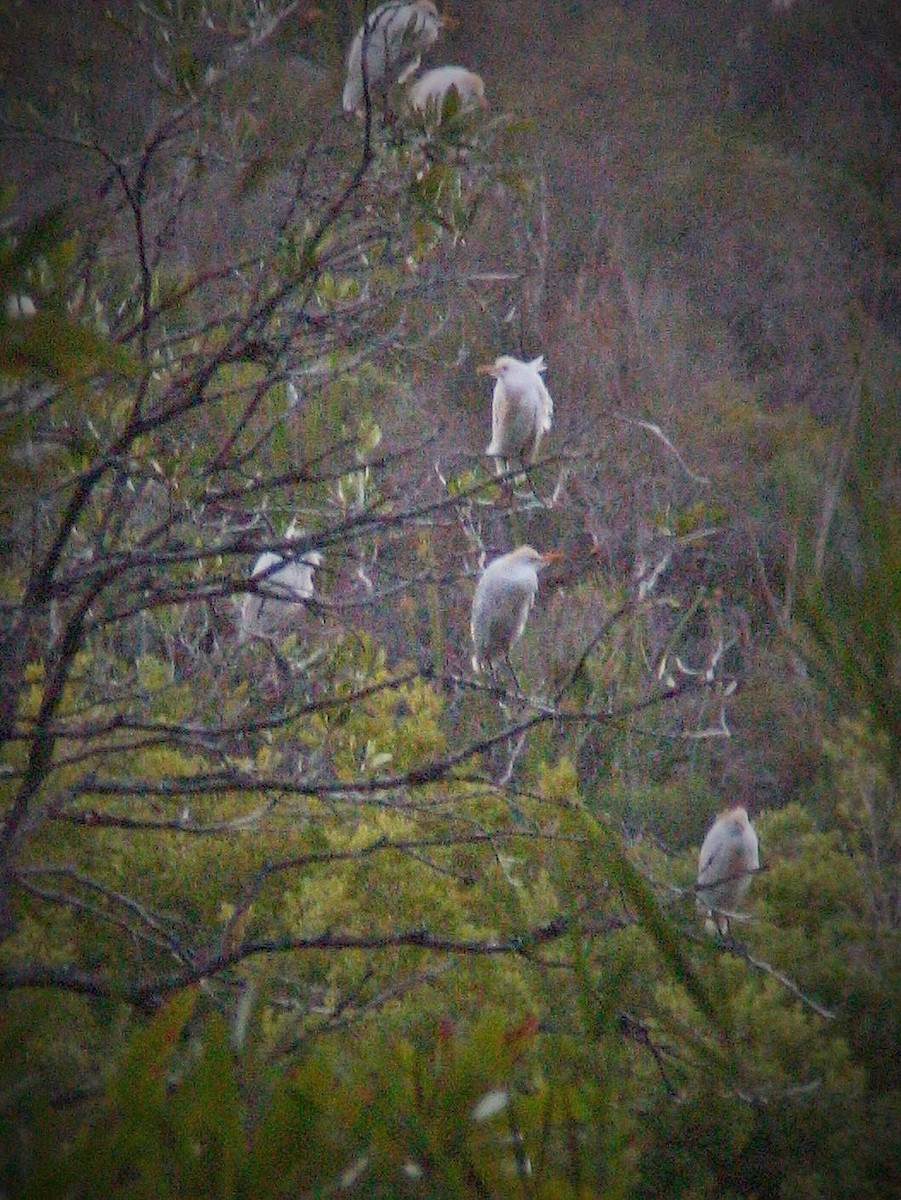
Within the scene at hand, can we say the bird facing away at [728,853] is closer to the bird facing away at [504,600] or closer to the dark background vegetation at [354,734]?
the dark background vegetation at [354,734]

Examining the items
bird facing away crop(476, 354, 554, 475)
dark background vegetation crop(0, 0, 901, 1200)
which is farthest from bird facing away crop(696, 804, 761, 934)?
bird facing away crop(476, 354, 554, 475)

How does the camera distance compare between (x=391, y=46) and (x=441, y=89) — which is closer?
(x=391, y=46)

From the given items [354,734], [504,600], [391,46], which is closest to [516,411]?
[504,600]

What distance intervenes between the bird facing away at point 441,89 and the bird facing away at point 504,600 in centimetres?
112

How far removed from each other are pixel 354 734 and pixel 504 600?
0.50 m

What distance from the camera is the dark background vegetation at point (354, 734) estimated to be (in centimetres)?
90

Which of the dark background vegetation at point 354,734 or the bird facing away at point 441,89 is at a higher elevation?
the bird facing away at point 441,89

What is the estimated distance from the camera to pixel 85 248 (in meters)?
1.46

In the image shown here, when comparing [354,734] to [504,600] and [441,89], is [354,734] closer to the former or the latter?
[504,600]

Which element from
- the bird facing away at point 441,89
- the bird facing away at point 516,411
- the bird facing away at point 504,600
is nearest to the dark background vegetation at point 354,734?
the bird facing away at point 441,89

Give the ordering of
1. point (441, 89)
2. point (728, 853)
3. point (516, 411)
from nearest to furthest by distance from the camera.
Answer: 1. point (441, 89)
2. point (728, 853)
3. point (516, 411)

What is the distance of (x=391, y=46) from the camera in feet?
5.46

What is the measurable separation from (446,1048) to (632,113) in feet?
26.7

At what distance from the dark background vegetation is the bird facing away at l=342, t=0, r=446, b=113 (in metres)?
0.07
